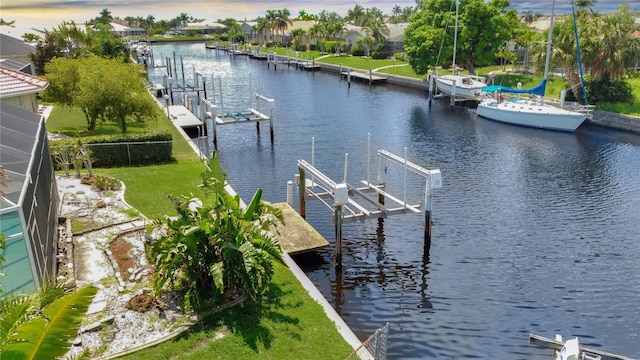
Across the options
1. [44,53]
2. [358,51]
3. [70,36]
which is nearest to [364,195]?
[44,53]

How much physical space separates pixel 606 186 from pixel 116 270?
25.5 m

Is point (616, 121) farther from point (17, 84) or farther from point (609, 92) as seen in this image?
point (17, 84)

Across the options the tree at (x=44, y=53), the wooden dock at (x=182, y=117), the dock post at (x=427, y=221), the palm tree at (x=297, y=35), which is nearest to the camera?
the dock post at (x=427, y=221)

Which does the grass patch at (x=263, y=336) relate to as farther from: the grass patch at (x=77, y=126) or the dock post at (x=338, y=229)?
the grass patch at (x=77, y=126)

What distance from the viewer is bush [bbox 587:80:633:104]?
4469 centimetres

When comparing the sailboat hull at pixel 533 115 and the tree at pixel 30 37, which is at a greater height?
the tree at pixel 30 37

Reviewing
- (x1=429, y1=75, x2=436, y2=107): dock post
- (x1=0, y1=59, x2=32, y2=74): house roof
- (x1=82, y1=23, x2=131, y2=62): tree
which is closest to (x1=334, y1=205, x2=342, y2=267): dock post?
(x1=0, y1=59, x2=32, y2=74): house roof

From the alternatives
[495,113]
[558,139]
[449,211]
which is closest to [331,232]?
[449,211]

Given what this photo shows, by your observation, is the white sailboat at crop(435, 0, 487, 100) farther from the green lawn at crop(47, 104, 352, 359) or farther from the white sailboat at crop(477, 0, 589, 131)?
the green lawn at crop(47, 104, 352, 359)

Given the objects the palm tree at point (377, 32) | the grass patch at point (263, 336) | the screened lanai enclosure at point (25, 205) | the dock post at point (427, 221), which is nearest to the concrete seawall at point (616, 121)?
the dock post at point (427, 221)

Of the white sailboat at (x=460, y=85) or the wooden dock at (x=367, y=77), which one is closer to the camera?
the white sailboat at (x=460, y=85)

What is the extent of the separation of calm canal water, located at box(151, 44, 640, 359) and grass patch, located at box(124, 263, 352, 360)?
95.3 inches

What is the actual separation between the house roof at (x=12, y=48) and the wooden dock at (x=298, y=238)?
40.6 meters

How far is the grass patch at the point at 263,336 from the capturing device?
12.3 meters
